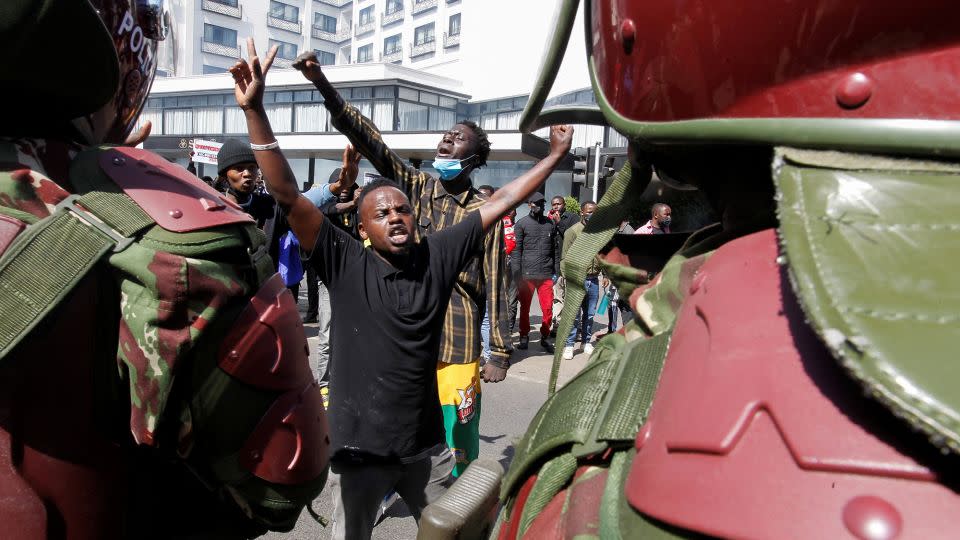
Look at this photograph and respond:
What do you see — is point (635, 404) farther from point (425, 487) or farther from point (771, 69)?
point (425, 487)

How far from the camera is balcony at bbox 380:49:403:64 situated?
52031mm

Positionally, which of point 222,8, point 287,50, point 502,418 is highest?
point 222,8

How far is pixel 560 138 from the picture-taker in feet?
9.14

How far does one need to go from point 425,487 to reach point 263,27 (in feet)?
190

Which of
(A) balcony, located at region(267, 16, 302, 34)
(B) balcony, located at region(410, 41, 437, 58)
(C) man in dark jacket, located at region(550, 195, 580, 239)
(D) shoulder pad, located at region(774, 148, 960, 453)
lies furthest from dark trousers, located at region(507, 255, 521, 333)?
(A) balcony, located at region(267, 16, 302, 34)

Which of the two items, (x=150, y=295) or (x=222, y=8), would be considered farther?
(x=222, y=8)

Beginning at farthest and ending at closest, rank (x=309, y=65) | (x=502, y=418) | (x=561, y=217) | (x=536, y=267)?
(x=561, y=217) < (x=536, y=267) < (x=502, y=418) < (x=309, y=65)

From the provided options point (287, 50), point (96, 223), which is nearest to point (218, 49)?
point (287, 50)

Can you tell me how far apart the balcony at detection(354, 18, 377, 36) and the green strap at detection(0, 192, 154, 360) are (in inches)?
2279

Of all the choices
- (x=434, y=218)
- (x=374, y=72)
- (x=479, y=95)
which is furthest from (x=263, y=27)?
(x=434, y=218)

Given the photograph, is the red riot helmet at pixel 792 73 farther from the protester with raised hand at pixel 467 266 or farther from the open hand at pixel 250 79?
the protester with raised hand at pixel 467 266

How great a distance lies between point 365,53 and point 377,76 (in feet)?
114

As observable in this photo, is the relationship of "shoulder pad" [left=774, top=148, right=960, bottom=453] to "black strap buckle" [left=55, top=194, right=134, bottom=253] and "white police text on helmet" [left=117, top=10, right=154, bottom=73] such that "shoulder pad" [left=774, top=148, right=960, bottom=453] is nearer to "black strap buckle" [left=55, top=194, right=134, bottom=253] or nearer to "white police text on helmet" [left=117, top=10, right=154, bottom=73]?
"black strap buckle" [left=55, top=194, right=134, bottom=253]

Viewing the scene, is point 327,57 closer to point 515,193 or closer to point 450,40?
point 450,40
